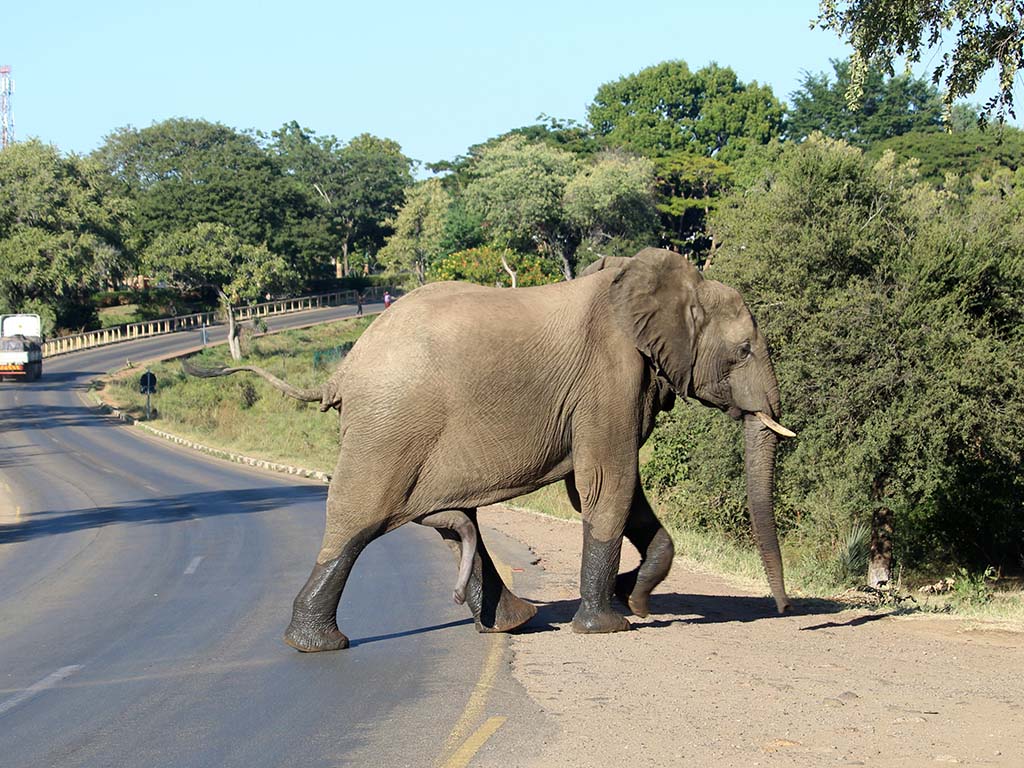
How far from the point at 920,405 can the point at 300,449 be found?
25495 mm

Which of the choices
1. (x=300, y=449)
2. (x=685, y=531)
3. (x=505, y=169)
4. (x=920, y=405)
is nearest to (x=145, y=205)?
(x=505, y=169)

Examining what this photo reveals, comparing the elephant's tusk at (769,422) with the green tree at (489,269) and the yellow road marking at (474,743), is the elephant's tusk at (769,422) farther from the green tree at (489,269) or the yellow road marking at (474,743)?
the green tree at (489,269)

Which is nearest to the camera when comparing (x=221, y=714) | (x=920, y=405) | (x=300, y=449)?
(x=221, y=714)

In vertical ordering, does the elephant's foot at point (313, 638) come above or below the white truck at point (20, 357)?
above

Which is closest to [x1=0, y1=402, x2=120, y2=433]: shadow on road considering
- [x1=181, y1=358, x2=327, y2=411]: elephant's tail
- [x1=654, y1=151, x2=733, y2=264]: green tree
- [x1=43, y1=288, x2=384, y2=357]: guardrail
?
[x1=43, y1=288, x2=384, y2=357]: guardrail

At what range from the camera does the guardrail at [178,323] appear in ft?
244

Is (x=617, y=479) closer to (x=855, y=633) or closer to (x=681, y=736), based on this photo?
(x=855, y=633)

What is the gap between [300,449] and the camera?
131 feet

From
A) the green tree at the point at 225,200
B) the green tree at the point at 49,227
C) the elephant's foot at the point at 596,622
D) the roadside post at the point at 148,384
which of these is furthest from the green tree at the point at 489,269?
the elephant's foot at the point at 596,622

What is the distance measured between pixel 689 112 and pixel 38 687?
101883 mm

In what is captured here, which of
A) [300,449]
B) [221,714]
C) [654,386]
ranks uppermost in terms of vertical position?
[654,386]

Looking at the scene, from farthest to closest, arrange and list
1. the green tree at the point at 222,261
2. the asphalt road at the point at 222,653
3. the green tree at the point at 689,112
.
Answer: the green tree at the point at 689,112 < the green tree at the point at 222,261 < the asphalt road at the point at 222,653

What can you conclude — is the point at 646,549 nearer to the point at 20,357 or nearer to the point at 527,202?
the point at 20,357

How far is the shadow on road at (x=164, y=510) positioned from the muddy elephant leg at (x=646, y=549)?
13.8 meters
